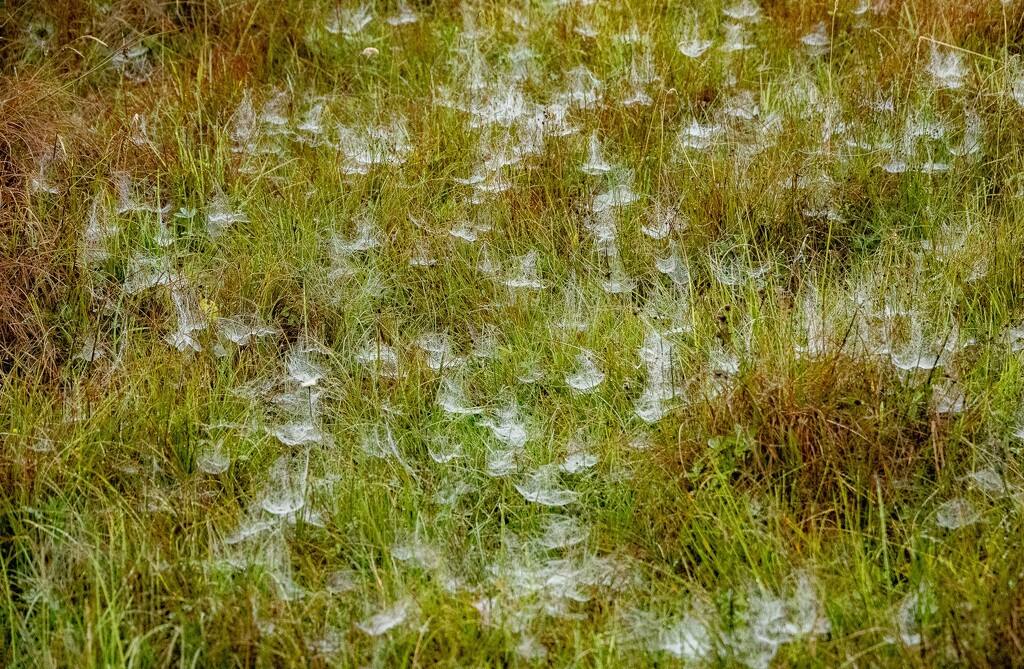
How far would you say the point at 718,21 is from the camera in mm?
3998

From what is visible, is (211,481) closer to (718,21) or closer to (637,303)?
(637,303)

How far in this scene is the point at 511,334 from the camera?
111 inches

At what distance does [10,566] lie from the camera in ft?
7.34

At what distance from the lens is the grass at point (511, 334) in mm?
2021

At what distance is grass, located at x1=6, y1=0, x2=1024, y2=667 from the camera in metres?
2.02

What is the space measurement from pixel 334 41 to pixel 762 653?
3.18 metres

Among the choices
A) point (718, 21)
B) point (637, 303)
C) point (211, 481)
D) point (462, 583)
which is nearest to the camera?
point (462, 583)

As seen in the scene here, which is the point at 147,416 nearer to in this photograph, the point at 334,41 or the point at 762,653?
the point at 762,653

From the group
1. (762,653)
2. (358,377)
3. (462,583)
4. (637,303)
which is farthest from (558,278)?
(762,653)

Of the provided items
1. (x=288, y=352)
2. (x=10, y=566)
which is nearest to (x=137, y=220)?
(x=288, y=352)

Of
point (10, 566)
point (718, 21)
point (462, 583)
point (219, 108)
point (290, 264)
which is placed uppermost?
point (718, 21)

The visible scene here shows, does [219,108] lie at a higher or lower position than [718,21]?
lower

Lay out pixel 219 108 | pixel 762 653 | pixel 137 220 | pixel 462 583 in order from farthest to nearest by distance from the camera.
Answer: pixel 219 108
pixel 137 220
pixel 462 583
pixel 762 653

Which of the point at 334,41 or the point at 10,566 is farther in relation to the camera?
the point at 334,41
